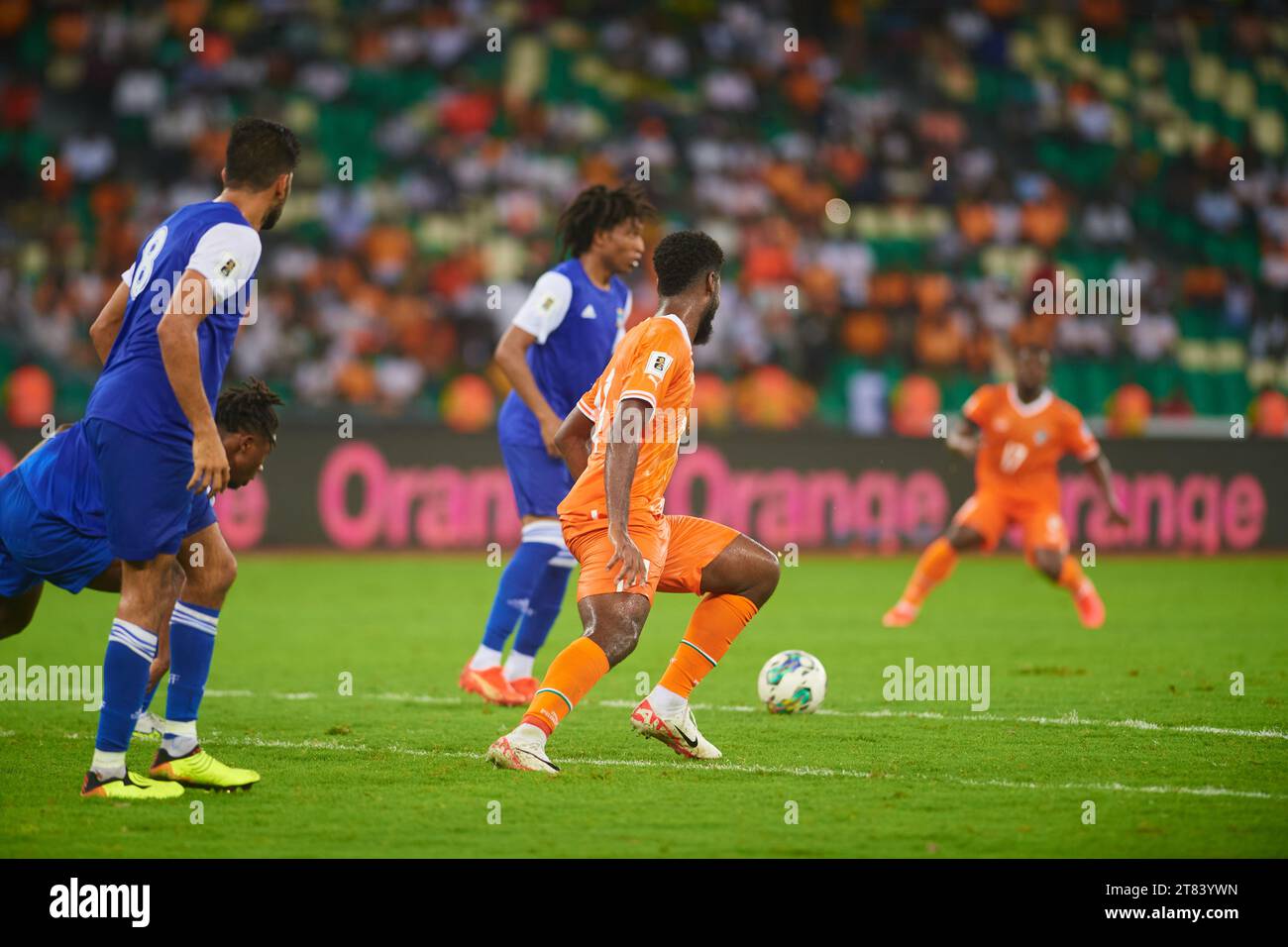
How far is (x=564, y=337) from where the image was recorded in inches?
329

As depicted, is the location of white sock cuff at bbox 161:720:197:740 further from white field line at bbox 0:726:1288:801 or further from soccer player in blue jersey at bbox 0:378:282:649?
white field line at bbox 0:726:1288:801

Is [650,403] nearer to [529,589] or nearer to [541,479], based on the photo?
[541,479]

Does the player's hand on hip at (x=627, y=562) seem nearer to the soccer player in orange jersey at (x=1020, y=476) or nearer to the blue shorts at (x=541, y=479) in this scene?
the blue shorts at (x=541, y=479)

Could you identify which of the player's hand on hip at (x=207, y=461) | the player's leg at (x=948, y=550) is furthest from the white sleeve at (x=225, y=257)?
the player's leg at (x=948, y=550)

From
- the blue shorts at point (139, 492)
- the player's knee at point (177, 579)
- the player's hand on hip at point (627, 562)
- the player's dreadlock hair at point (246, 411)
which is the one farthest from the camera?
the player's dreadlock hair at point (246, 411)

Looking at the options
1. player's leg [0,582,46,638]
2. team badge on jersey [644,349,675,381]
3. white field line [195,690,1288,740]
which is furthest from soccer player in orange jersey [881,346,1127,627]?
player's leg [0,582,46,638]

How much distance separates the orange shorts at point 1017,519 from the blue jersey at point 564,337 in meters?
4.71

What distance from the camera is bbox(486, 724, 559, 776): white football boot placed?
19.9 feet

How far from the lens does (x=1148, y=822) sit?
17.4 ft

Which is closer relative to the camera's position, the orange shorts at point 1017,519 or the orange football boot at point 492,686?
the orange football boot at point 492,686

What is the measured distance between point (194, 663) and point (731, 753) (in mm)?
2178

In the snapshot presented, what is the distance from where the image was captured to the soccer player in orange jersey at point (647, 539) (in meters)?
5.99

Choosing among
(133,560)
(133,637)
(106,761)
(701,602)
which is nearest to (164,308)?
(133,560)
